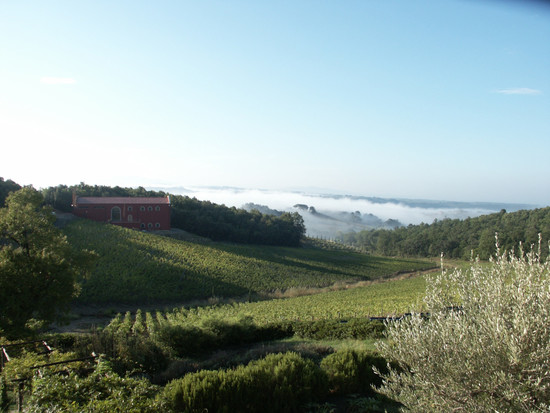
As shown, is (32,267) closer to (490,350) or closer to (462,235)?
(490,350)

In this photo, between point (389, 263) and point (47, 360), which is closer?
point (47, 360)

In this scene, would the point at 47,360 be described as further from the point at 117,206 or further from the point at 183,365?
the point at 117,206

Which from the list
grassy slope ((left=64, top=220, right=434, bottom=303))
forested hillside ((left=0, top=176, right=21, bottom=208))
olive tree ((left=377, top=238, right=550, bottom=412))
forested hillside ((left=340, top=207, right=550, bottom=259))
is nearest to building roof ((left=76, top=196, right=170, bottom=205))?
grassy slope ((left=64, top=220, right=434, bottom=303))

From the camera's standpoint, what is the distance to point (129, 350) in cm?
1181

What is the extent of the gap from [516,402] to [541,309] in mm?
1315

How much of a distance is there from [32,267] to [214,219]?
193ft

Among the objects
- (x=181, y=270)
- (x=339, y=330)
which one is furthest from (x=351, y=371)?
(x=181, y=270)

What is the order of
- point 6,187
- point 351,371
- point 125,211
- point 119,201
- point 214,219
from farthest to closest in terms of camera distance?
1. point 214,219
2. point 119,201
3. point 125,211
4. point 6,187
5. point 351,371

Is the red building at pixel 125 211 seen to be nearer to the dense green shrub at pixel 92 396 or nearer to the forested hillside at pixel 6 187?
the forested hillside at pixel 6 187

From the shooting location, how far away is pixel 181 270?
130ft

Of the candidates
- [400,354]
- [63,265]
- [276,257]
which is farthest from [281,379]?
[276,257]

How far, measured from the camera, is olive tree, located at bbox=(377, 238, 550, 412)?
5.08 metres

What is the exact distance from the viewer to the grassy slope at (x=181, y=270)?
33.4 meters

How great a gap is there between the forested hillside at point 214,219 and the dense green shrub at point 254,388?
2409 inches
